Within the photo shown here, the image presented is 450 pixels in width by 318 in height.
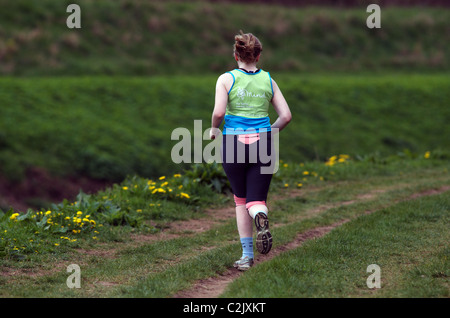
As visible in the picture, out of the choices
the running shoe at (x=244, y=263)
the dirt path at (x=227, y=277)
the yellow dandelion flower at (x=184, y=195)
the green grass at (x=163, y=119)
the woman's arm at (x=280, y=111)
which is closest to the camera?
the dirt path at (x=227, y=277)

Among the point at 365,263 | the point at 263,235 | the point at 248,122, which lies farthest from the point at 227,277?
the point at 248,122

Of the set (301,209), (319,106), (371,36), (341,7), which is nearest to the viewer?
(301,209)

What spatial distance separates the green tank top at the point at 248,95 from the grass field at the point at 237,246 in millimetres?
1527

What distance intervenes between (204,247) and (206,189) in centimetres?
301

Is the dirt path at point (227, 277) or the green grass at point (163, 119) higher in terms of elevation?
the green grass at point (163, 119)

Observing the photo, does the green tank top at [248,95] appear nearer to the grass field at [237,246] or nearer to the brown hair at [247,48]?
the brown hair at [247,48]

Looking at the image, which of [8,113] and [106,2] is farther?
[106,2]

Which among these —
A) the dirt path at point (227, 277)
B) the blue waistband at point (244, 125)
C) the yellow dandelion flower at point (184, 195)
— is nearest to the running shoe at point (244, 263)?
the dirt path at point (227, 277)

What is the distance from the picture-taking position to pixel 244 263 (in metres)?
6.43

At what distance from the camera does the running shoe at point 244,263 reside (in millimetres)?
6402

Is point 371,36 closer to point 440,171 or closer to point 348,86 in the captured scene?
point 348,86
